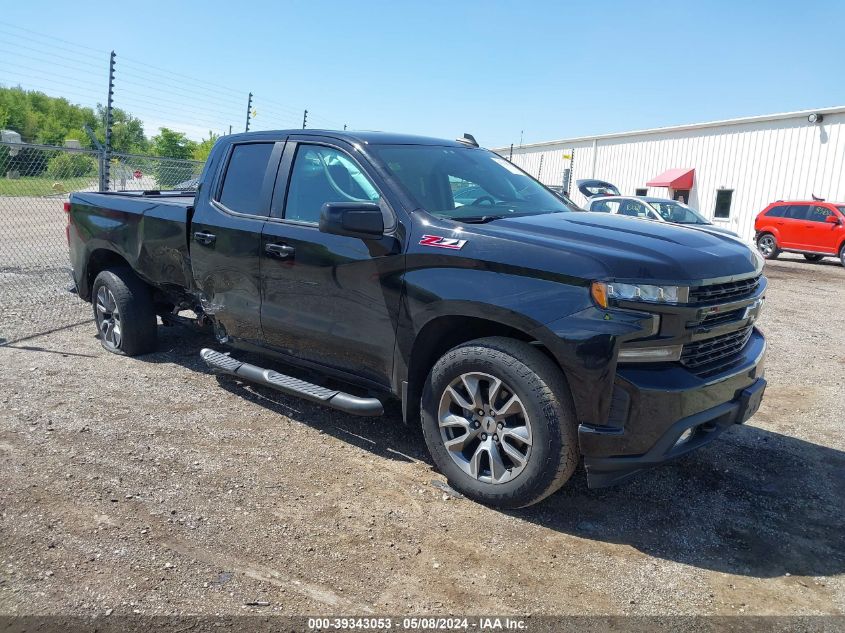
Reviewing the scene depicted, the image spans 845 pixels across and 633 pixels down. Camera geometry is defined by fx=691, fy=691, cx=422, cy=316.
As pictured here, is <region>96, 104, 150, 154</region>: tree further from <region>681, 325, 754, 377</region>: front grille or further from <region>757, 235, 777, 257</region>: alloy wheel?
<region>681, 325, 754, 377</region>: front grille

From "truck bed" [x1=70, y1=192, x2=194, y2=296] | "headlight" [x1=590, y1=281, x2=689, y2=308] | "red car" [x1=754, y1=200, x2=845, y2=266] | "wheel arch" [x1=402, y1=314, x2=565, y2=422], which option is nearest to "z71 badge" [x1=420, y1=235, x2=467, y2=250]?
"wheel arch" [x1=402, y1=314, x2=565, y2=422]

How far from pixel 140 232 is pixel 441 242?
300 cm

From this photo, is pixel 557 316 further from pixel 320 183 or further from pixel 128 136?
pixel 128 136

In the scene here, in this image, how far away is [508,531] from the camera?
338 centimetres

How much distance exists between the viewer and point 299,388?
4305 millimetres

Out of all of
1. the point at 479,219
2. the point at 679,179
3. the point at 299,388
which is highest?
the point at 679,179

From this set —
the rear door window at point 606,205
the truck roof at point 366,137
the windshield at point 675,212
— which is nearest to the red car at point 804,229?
the windshield at point 675,212

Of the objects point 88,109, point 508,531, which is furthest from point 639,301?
point 88,109

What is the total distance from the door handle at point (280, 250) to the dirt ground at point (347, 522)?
1.16 metres

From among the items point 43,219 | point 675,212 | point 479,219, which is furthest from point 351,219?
point 43,219

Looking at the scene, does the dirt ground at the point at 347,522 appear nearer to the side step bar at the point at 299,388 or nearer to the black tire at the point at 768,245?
the side step bar at the point at 299,388

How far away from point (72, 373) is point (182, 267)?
135 centimetres

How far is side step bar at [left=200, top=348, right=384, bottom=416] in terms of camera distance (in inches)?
156

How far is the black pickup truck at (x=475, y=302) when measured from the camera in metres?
3.12
